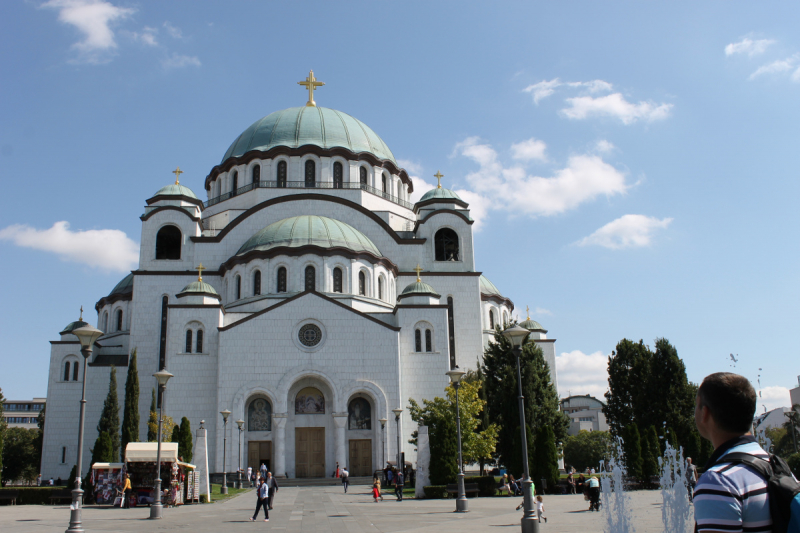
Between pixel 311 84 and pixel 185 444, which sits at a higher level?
pixel 311 84

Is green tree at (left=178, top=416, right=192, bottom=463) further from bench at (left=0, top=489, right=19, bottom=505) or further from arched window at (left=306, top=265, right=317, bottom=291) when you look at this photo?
arched window at (left=306, top=265, right=317, bottom=291)

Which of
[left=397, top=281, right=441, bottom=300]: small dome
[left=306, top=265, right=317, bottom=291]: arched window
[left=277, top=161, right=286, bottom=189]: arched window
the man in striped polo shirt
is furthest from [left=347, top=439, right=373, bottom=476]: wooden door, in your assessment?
the man in striped polo shirt

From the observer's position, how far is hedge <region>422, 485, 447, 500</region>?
2217cm

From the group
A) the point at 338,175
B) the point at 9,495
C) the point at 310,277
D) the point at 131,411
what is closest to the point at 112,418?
A: the point at 131,411

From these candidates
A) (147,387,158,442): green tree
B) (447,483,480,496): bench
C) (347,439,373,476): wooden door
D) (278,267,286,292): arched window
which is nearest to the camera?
(447,483,480,496): bench

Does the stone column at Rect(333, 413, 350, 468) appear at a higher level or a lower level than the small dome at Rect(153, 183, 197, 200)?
lower

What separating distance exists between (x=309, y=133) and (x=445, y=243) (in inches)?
440

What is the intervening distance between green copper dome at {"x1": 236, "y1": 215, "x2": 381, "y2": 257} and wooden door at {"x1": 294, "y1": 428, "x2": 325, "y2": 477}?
9.30 m

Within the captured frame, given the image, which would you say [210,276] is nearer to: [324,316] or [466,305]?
[324,316]

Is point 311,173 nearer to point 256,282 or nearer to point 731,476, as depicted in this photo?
point 256,282

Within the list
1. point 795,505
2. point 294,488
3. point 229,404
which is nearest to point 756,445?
point 795,505

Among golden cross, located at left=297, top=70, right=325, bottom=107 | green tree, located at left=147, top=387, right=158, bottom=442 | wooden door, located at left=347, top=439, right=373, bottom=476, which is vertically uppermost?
golden cross, located at left=297, top=70, right=325, bottom=107

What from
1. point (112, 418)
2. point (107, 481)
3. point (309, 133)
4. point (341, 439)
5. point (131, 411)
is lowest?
point (107, 481)

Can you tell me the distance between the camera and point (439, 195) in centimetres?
4138
